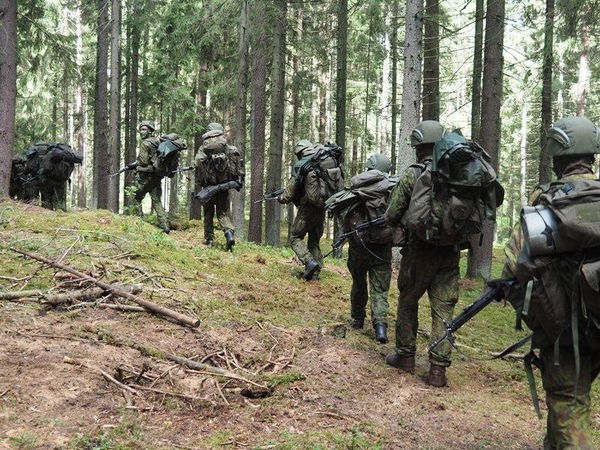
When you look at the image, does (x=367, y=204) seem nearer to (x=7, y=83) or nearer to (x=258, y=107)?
(x=258, y=107)

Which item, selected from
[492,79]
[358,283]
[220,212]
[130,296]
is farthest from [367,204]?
[492,79]

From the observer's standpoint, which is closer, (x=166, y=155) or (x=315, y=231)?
(x=315, y=231)

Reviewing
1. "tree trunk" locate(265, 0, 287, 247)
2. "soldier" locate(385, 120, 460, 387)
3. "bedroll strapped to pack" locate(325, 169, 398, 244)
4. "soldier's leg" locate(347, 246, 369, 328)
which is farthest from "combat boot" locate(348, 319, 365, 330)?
"tree trunk" locate(265, 0, 287, 247)

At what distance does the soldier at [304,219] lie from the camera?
329 inches

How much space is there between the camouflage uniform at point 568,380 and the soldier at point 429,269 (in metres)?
1.91

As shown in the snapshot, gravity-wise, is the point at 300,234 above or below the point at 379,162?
below

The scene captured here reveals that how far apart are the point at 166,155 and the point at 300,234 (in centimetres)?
438

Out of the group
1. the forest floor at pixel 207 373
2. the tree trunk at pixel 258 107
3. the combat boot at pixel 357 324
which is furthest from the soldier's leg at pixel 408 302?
the tree trunk at pixel 258 107

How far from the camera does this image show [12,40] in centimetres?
1132

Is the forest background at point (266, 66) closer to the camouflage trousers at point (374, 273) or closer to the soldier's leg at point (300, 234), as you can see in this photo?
the soldier's leg at point (300, 234)

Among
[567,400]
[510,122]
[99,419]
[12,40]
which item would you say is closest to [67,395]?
[99,419]

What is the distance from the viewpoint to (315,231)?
888 cm

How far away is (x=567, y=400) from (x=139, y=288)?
14.9ft

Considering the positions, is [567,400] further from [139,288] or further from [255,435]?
[139,288]
